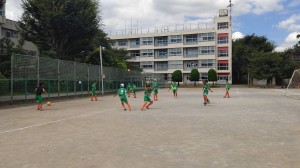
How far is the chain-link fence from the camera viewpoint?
23109 millimetres

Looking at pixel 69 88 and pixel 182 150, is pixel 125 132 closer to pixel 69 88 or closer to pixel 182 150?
pixel 182 150

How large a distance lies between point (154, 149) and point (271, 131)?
4423 millimetres

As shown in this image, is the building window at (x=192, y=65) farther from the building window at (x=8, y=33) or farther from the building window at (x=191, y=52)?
the building window at (x=8, y=33)

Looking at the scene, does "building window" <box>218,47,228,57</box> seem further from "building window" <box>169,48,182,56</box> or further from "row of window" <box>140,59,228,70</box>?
"building window" <box>169,48,182,56</box>

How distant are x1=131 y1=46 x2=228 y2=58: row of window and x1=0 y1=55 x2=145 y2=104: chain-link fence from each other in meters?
42.4

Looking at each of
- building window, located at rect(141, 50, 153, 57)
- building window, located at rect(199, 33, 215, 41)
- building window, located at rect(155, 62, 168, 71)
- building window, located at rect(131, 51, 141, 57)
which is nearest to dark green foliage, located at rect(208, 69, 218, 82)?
building window, located at rect(199, 33, 215, 41)

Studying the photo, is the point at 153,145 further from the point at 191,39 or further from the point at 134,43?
the point at 134,43

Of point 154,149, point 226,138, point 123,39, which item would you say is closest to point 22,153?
point 154,149

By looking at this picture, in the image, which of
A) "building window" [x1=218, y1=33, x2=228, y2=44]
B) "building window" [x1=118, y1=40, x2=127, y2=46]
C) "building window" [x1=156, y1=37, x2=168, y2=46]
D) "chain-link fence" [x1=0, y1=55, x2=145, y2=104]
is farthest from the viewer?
"building window" [x1=118, y1=40, x2=127, y2=46]

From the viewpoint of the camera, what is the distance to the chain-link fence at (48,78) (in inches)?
910

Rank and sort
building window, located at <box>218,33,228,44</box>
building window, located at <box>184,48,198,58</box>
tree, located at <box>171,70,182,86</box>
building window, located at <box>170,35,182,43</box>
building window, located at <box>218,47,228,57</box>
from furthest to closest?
1. building window, located at <box>170,35,182,43</box>
2. building window, located at <box>184,48,198,58</box>
3. building window, located at <box>218,47,228,57</box>
4. building window, located at <box>218,33,228,44</box>
5. tree, located at <box>171,70,182,86</box>

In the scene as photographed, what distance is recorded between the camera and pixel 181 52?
83875mm

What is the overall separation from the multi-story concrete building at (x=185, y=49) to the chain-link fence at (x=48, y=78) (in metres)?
41.9

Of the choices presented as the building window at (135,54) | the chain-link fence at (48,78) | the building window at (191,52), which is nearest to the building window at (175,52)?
the building window at (191,52)
